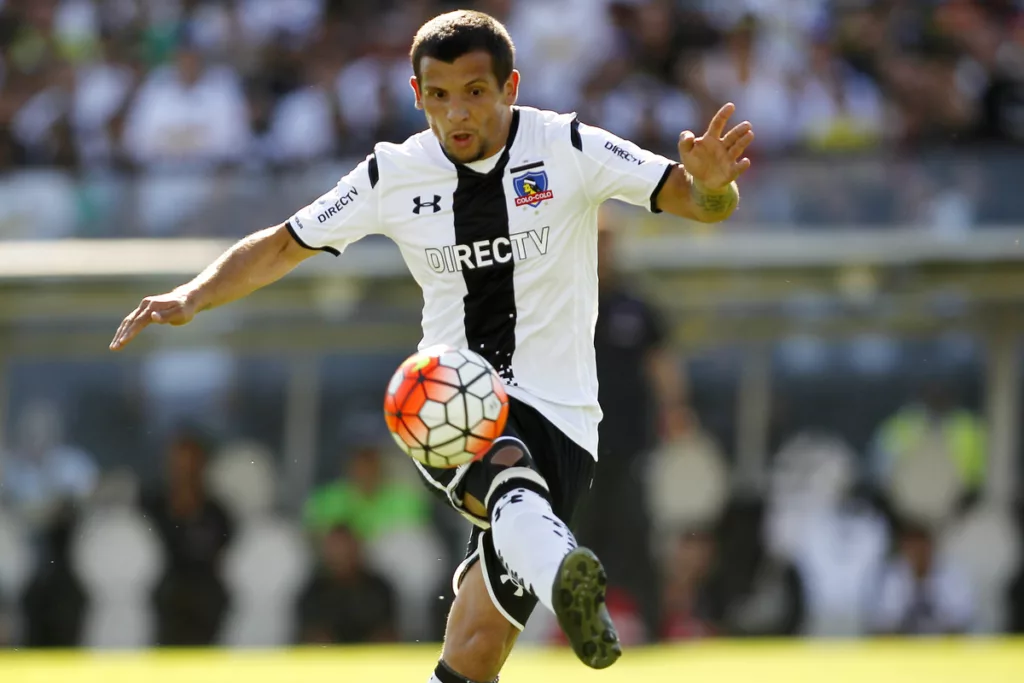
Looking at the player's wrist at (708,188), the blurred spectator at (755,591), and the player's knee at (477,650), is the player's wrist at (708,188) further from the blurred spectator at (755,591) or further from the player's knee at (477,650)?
the blurred spectator at (755,591)

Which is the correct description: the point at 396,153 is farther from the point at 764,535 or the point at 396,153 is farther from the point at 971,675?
the point at 764,535

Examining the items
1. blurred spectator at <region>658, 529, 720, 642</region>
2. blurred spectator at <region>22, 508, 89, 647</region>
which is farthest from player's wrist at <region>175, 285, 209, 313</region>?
blurred spectator at <region>22, 508, 89, 647</region>

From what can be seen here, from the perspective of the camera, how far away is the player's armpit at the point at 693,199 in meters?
5.12

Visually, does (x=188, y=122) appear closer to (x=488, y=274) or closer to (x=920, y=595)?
(x=920, y=595)

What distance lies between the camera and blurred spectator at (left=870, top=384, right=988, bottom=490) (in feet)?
40.8

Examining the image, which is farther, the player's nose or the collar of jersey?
the collar of jersey

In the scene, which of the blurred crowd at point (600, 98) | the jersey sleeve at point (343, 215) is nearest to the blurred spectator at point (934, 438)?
the blurred crowd at point (600, 98)

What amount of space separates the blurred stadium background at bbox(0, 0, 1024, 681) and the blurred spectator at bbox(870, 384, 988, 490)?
22mm

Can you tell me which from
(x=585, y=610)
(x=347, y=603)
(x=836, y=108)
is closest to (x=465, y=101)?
(x=585, y=610)

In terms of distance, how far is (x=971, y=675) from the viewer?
7.99 metres

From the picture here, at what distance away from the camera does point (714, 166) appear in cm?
505

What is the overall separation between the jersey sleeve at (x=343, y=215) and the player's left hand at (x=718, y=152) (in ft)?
3.55

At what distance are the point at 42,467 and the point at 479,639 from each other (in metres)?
8.77

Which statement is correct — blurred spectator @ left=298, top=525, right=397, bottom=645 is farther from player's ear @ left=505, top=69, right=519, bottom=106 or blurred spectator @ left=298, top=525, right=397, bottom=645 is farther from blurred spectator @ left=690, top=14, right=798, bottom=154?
player's ear @ left=505, top=69, right=519, bottom=106
